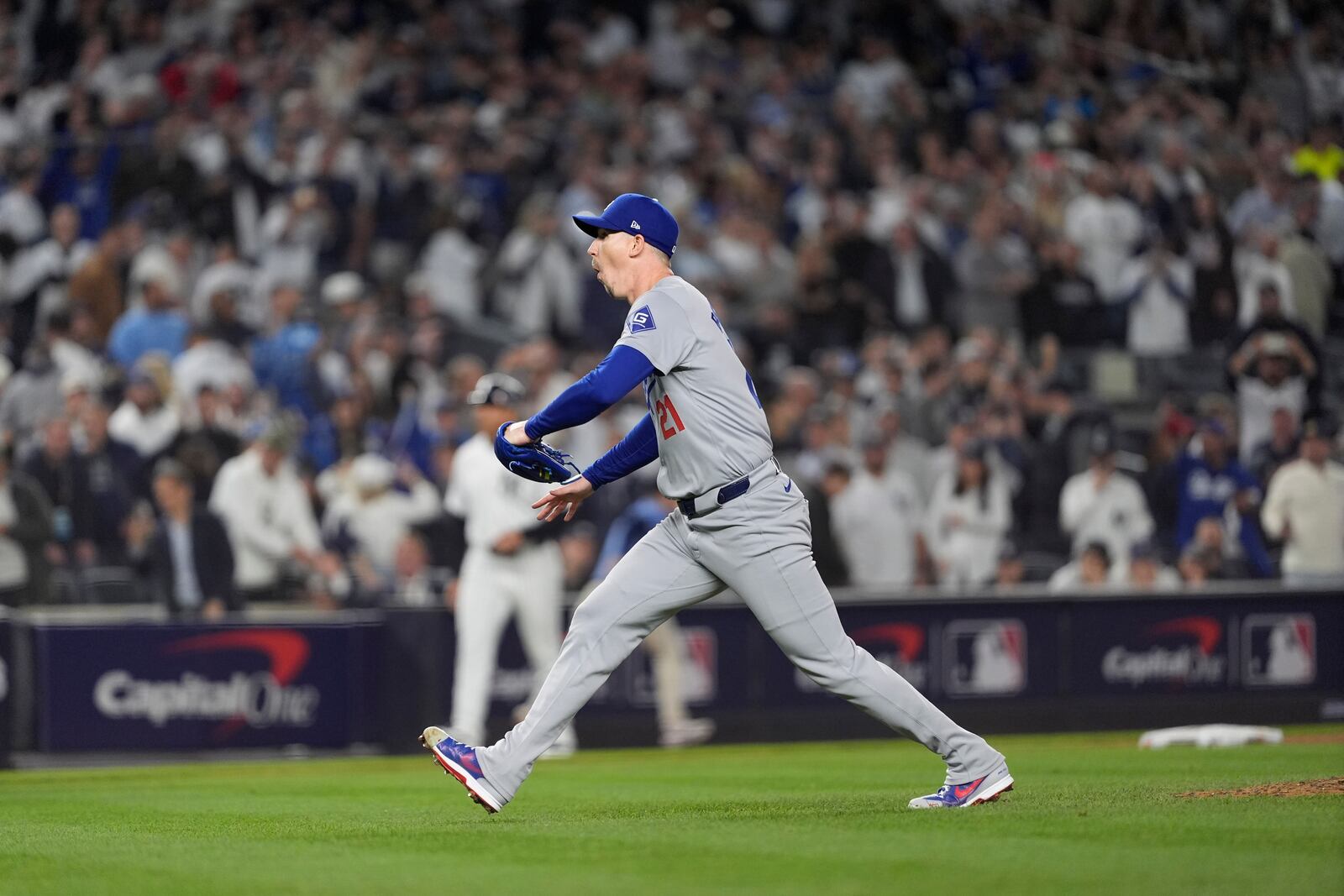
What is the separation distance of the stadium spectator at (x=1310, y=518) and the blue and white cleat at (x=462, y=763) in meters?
11.5

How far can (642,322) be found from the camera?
7.15 meters

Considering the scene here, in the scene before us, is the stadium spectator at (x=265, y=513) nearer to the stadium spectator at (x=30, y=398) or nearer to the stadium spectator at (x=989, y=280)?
the stadium spectator at (x=30, y=398)

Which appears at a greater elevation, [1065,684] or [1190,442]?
[1190,442]

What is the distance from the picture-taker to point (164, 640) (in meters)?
14.1

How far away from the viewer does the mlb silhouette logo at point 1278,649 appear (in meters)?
16.6

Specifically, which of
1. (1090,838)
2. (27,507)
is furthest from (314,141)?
(1090,838)

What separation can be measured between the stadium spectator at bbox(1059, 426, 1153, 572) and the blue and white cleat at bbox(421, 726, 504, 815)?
→ 10.8 metres

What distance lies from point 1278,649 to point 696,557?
10687mm

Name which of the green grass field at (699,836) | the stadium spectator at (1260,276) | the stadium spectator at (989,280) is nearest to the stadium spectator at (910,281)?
the stadium spectator at (989,280)

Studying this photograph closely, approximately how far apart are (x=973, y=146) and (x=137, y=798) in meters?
15.1

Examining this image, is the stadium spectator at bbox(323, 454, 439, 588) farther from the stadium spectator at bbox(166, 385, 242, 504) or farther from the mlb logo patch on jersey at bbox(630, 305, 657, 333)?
the mlb logo patch on jersey at bbox(630, 305, 657, 333)

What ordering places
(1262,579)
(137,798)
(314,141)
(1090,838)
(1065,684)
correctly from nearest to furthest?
(1090,838) < (137,798) < (1065,684) < (1262,579) < (314,141)

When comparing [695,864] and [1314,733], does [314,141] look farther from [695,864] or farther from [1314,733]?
[695,864]

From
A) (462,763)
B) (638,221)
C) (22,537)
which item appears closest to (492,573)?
(22,537)
